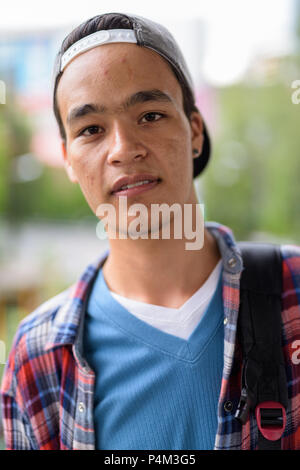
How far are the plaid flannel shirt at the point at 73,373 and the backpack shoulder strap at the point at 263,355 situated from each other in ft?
0.07

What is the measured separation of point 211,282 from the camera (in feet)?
2.97

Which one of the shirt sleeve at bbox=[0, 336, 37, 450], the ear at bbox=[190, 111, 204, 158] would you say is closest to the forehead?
the ear at bbox=[190, 111, 204, 158]

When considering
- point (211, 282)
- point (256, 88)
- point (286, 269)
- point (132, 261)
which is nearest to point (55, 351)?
point (132, 261)

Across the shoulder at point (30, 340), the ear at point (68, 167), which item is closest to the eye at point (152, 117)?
the ear at point (68, 167)

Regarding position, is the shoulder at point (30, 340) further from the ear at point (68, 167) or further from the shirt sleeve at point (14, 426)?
the ear at point (68, 167)

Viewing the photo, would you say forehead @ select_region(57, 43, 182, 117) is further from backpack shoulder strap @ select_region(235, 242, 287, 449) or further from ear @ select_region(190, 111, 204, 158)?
backpack shoulder strap @ select_region(235, 242, 287, 449)

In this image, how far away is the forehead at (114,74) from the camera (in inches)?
31.5

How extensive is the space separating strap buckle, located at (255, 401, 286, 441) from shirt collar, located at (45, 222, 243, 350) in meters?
0.25

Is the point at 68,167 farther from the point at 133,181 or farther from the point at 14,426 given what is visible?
the point at 14,426

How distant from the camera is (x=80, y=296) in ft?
3.23

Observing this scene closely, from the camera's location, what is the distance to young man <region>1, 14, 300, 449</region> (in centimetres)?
80

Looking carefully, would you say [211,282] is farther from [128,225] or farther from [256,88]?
[256,88]

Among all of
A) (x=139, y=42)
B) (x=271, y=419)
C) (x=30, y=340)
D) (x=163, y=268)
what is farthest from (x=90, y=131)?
(x=271, y=419)

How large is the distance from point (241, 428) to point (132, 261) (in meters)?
0.39
